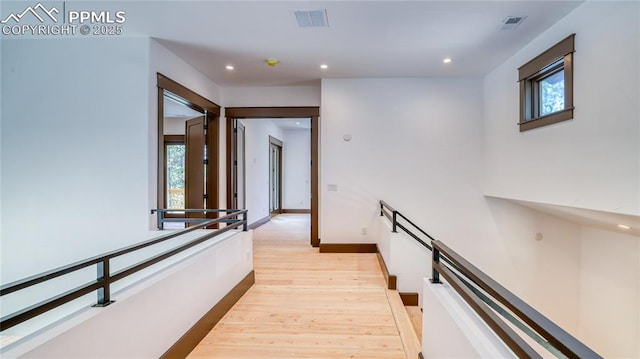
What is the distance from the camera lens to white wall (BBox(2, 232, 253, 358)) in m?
1.24

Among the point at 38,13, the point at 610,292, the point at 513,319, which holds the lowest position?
the point at 610,292

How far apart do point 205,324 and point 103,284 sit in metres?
1.13

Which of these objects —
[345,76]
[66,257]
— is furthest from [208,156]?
[345,76]

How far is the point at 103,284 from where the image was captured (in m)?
1.50

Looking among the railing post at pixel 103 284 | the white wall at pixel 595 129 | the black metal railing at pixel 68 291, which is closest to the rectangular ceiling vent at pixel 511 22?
the white wall at pixel 595 129

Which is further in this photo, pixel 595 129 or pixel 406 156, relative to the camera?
pixel 406 156

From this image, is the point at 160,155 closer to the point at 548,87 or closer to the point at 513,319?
the point at 513,319

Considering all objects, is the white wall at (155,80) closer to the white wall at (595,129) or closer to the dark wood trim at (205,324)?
the dark wood trim at (205,324)

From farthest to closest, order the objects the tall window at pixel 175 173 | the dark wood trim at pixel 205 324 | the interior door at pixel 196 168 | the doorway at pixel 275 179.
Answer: the doorway at pixel 275 179, the tall window at pixel 175 173, the interior door at pixel 196 168, the dark wood trim at pixel 205 324

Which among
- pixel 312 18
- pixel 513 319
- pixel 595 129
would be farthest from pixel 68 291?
pixel 595 129

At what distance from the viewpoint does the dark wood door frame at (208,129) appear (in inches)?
135

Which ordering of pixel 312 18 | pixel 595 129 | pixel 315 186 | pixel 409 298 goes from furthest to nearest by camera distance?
pixel 315 186 → pixel 409 298 → pixel 312 18 → pixel 595 129

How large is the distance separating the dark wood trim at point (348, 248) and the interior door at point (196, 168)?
7.12 feet

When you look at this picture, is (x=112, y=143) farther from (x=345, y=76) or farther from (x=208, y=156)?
(x=345, y=76)
